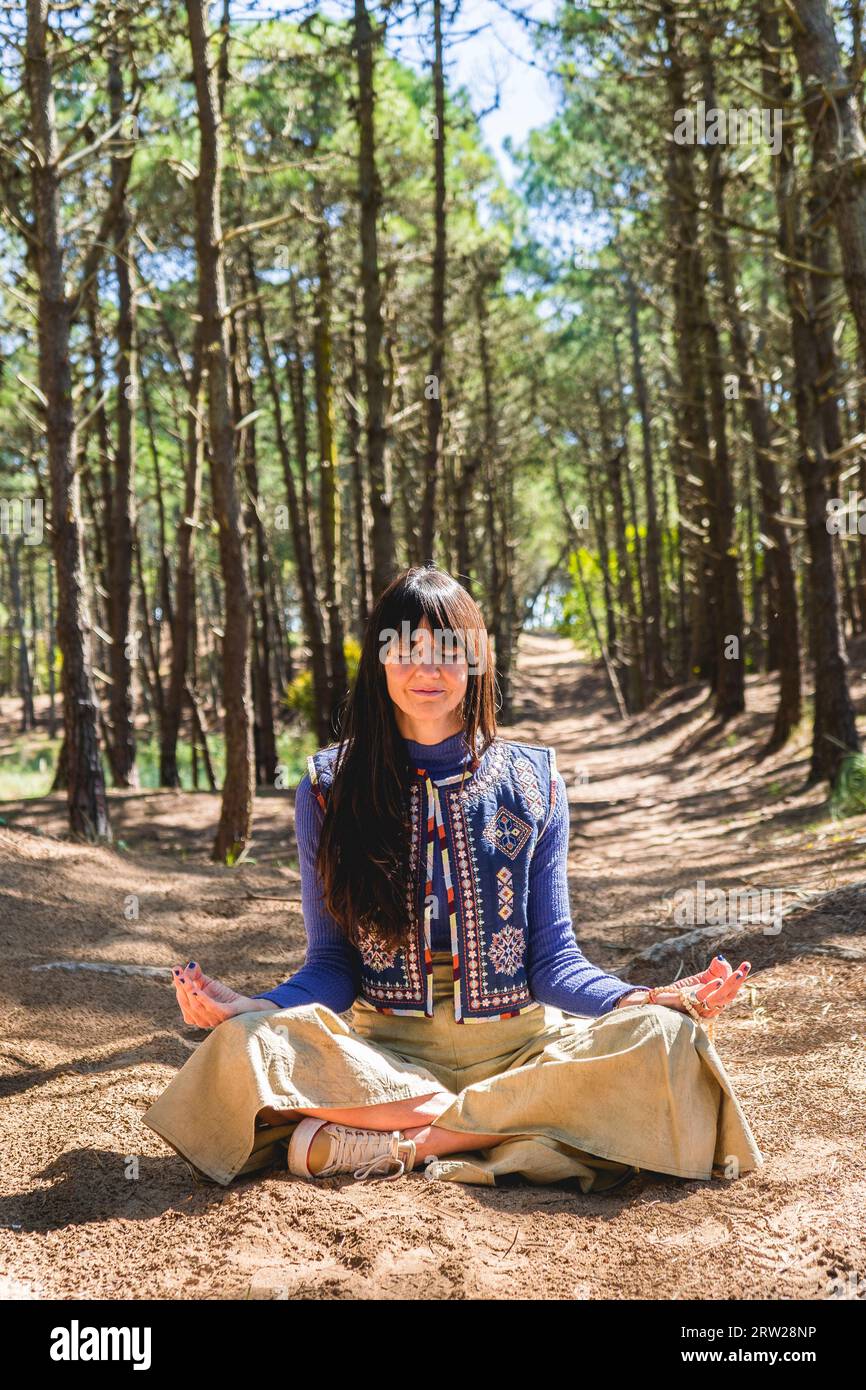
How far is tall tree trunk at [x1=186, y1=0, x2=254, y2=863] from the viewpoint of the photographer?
9109 mm

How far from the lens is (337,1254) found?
2.53 metres

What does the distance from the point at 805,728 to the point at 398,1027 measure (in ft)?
33.3

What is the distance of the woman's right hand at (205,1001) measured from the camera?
283 centimetres

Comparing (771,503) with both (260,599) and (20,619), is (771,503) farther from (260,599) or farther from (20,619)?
(20,619)

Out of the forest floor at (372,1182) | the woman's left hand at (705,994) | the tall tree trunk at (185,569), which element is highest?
the tall tree trunk at (185,569)

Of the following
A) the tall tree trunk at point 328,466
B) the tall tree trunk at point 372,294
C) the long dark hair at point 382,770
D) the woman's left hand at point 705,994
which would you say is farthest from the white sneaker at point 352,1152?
the tall tree trunk at point 328,466

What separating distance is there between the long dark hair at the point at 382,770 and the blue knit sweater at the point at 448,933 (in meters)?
0.05

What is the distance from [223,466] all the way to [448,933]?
275 inches

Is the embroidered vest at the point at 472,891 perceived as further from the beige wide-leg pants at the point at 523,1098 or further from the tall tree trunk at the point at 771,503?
the tall tree trunk at the point at 771,503

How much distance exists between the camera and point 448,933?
3.20 meters

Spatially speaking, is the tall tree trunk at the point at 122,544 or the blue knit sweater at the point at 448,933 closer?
the blue knit sweater at the point at 448,933

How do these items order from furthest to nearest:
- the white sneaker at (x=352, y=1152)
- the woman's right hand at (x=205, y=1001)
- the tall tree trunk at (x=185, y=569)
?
the tall tree trunk at (x=185, y=569) → the white sneaker at (x=352, y=1152) → the woman's right hand at (x=205, y=1001)
